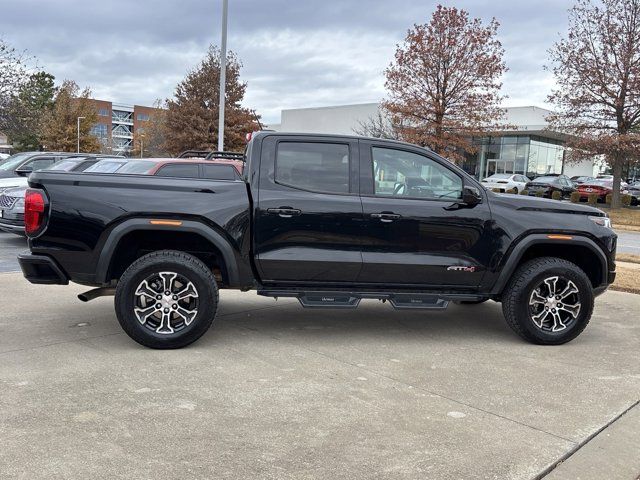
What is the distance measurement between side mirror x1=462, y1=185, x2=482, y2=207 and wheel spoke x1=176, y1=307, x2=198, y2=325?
260cm

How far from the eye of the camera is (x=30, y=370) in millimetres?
4336

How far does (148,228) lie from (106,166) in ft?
21.1

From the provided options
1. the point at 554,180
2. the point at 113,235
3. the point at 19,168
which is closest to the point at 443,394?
the point at 113,235

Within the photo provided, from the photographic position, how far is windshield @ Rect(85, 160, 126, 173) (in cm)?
1035

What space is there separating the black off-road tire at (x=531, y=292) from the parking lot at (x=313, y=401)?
152 mm

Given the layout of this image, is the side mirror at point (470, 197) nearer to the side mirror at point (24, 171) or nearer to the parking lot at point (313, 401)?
the parking lot at point (313, 401)

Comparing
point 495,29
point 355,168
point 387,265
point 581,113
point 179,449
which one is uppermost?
point 495,29

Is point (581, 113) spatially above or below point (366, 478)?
above

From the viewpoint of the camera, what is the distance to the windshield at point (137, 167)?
9664 millimetres

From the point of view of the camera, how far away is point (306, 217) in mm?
5098

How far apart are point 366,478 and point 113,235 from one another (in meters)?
2.97

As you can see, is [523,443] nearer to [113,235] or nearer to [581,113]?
[113,235]

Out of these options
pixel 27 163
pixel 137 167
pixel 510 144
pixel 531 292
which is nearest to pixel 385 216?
pixel 531 292

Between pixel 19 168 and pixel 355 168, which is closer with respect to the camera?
pixel 355 168
